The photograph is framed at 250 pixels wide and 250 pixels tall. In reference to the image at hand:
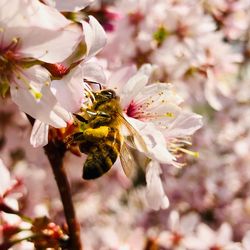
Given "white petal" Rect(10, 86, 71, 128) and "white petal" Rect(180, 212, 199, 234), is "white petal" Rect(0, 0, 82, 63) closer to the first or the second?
"white petal" Rect(10, 86, 71, 128)

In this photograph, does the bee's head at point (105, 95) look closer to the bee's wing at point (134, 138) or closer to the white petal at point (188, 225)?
the bee's wing at point (134, 138)

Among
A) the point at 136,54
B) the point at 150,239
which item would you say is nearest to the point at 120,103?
the point at 150,239

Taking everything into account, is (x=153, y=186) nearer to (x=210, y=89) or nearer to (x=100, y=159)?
(x=100, y=159)

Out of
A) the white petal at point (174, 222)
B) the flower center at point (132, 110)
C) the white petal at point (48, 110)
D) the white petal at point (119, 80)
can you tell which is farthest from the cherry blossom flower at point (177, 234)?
the white petal at point (48, 110)

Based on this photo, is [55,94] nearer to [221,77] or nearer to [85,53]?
[85,53]

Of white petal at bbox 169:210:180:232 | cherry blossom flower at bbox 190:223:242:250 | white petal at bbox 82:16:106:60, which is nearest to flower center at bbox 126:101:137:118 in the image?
white petal at bbox 82:16:106:60

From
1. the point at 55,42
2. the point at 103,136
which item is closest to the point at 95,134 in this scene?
A: the point at 103,136

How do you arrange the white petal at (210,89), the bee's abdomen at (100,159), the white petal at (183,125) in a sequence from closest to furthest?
the bee's abdomen at (100,159), the white petal at (183,125), the white petal at (210,89)

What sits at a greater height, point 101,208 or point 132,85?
point 132,85
